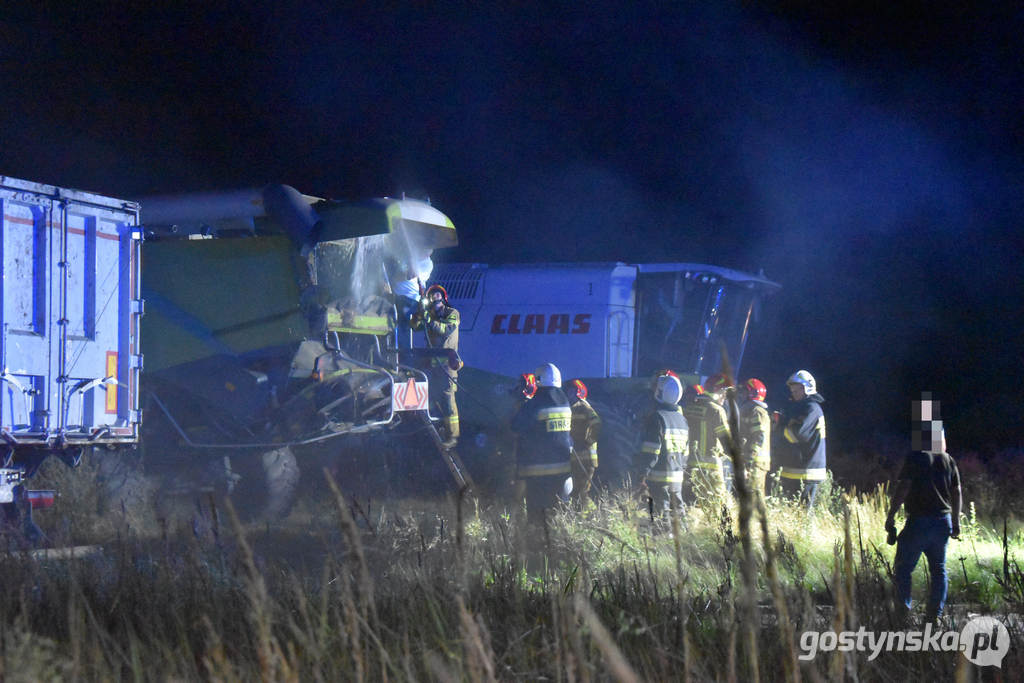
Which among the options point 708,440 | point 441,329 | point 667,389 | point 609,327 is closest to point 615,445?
point 609,327

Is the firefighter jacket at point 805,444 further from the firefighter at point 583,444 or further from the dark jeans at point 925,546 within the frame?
the dark jeans at point 925,546

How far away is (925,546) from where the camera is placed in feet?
21.2

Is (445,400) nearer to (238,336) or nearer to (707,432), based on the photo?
(238,336)

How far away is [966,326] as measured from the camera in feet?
86.2

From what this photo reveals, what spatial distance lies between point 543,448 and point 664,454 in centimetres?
117

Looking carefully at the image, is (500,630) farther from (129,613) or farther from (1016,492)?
(1016,492)

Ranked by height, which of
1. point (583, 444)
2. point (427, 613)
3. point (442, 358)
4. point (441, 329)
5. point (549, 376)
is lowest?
point (427, 613)

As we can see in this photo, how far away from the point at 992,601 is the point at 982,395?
63.5ft

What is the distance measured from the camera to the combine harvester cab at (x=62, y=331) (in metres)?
8.26

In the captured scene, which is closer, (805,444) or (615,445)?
(805,444)

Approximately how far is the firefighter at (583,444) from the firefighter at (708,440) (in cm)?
98

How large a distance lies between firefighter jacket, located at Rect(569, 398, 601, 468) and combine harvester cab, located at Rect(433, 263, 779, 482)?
3.03 m

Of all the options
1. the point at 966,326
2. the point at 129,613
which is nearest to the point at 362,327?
the point at 129,613

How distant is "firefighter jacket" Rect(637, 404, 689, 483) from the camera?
30.7 feet
